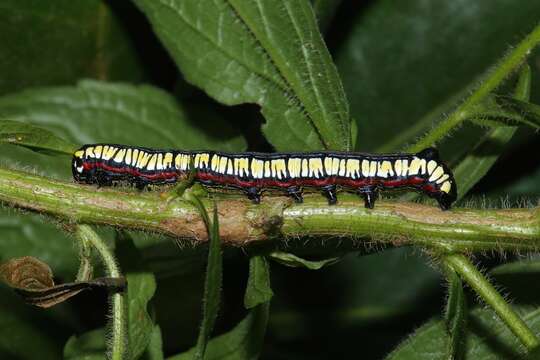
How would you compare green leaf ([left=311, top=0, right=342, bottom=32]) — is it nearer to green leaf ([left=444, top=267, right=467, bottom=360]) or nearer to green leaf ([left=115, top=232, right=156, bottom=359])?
green leaf ([left=115, top=232, right=156, bottom=359])

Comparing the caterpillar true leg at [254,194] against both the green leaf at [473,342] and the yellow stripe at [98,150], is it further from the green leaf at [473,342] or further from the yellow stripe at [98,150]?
the green leaf at [473,342]

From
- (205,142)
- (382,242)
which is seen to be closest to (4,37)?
(205,142)

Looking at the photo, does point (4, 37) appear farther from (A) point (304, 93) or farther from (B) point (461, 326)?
(B) point (461, 326)

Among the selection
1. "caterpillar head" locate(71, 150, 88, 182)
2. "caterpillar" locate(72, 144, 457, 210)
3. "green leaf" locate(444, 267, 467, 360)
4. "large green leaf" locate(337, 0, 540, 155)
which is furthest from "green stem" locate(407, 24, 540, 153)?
"large green leaf" locate(337, 0, 540, 155)

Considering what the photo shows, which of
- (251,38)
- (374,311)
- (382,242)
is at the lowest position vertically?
(374,311)

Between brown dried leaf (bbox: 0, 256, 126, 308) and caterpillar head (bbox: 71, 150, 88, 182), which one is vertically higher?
caterpillar head (bbox: 71, 150, 88, 182)
